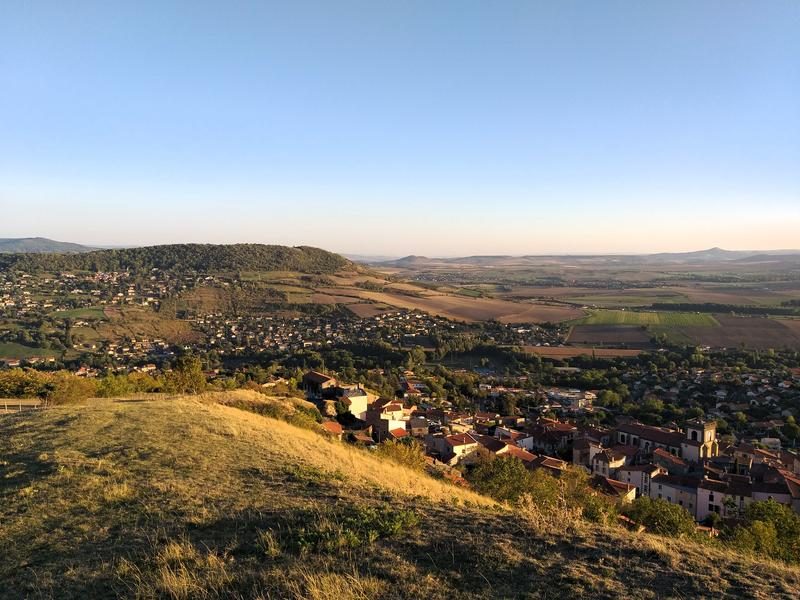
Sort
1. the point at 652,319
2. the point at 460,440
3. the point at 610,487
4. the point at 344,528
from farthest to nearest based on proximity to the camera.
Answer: the point at 652,319, the point at 460,440, the point at 610,487, the point at 344,528

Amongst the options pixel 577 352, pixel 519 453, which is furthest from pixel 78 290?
pixel 519 453

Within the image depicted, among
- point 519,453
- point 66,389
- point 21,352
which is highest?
point 66,389

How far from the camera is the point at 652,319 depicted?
331 ft

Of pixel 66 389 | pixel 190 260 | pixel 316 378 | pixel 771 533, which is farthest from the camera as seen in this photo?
pixel 190 260

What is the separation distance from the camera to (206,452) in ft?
41.0

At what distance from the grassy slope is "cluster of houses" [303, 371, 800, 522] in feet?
60.1

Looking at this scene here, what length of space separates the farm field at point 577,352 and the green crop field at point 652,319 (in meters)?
20.9

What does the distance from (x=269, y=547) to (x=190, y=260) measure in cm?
13740

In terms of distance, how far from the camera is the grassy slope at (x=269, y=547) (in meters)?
5.34

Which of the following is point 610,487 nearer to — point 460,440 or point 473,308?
point 460,440

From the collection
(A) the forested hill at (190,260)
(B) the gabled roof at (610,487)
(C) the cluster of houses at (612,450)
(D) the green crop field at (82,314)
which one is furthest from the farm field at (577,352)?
(A) the forested hill at (190,260)

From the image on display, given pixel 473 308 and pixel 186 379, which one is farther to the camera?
pixel 473 308

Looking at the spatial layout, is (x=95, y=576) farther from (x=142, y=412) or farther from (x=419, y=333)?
(x=419, y=333)

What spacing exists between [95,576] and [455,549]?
4272mm
